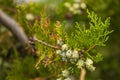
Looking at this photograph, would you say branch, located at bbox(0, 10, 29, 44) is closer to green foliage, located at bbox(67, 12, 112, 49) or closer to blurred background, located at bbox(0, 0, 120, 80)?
blurred background, located at bbox(0, 0, 120, 80)

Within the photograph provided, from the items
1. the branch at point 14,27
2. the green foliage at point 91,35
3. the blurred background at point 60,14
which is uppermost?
the blurred background at point 60,14

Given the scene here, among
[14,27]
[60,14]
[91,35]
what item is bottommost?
[91,35]

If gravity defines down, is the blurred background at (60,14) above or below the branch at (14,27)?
above

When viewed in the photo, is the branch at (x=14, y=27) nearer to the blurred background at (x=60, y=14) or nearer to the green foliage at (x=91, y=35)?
the blurred background at (x=60, y=14)

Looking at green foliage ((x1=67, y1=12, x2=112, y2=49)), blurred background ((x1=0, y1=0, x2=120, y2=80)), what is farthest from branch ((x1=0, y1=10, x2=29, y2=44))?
green foliage ((x1=67, y1=12, x2=112, y2=49))

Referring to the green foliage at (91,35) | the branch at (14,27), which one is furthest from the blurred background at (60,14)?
the green foliage at (91,35)

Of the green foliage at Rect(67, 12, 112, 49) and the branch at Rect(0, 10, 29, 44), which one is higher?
the branch at Rect(0, 10, 29, 44)

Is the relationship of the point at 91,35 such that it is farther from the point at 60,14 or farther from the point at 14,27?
the point at 60,14

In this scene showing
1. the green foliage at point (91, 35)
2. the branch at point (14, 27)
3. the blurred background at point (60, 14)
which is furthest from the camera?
the blurred background at point (60, 14)

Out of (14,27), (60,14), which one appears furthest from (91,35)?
(60,14)

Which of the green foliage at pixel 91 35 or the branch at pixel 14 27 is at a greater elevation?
the branch at pixel 14 27

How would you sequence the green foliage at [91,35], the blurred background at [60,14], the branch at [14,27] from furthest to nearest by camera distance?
the blurred background at [60,14], the branch at [14,27], the green foliage at [91,35]

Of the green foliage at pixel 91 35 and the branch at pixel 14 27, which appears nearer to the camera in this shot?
the green foliage at pixel 91 35
